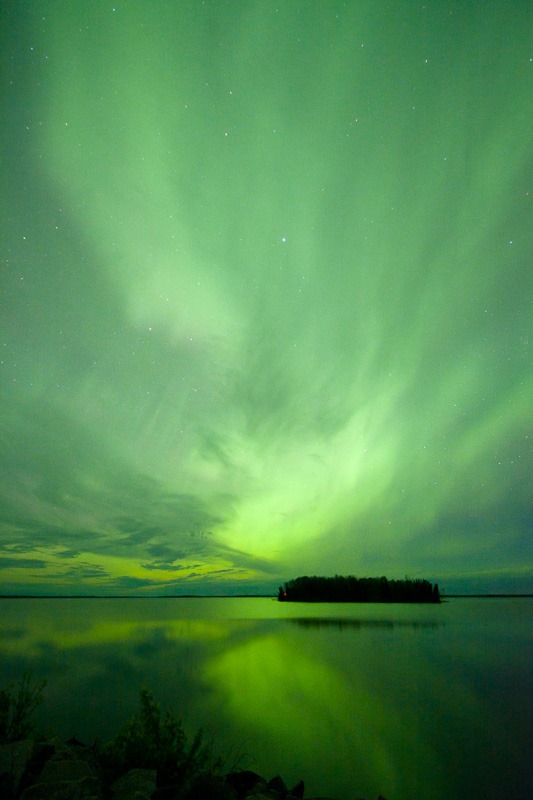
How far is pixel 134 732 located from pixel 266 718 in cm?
986

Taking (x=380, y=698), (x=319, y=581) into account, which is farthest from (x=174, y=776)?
(x=319, y=581)

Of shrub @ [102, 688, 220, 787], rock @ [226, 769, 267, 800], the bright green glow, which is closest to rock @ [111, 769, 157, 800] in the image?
shrub @ [102, 688, 220, 787]

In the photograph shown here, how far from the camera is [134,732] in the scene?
429 inches

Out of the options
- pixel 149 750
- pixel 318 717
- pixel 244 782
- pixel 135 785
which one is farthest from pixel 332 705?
pixel 135 785

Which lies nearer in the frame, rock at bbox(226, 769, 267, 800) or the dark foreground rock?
the dark foreground rock

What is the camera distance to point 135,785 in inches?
349

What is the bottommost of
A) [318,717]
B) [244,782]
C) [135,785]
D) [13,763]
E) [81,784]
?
[244,782]

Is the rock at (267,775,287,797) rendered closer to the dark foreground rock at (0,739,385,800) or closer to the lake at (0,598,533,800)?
the dark foreground rock at (0,739,385,800)

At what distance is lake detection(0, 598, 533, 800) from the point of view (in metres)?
13.7

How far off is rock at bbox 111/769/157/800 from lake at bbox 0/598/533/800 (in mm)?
3131

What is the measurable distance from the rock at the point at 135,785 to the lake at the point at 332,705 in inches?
123

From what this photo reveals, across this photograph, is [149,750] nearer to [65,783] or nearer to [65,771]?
[65,771]

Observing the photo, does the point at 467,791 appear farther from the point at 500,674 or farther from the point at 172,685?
the point at 500,674

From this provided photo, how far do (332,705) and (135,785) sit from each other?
47.7ft
